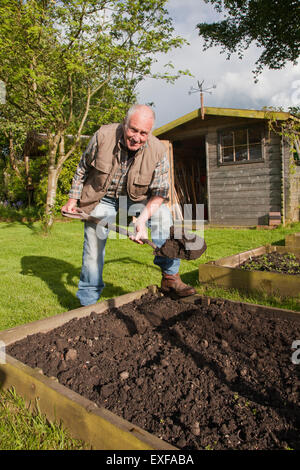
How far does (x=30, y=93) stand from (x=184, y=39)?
13.9 feet

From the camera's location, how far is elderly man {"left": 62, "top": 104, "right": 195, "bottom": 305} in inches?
109

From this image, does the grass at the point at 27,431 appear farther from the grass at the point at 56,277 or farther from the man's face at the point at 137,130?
the man's face at the point at 137,130

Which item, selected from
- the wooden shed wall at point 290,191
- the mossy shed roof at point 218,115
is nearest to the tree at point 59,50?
the mossy shed roof at point 218,115

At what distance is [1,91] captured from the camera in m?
8.88

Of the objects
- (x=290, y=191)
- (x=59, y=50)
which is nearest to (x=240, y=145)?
(x=290, y=191)

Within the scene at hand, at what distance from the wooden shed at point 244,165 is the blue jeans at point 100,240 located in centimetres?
668

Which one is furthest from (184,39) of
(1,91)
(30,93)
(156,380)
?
(156,380)

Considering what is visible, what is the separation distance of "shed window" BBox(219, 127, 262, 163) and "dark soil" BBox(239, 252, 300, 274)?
5.73m

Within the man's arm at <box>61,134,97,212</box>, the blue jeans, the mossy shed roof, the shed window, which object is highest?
the mossy shed roof

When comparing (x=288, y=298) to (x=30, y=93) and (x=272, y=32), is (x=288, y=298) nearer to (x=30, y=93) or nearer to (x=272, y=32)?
(x=30, y=93)
